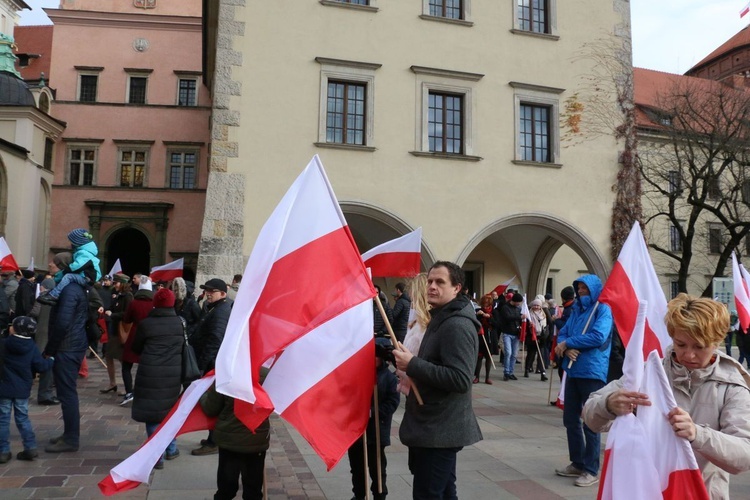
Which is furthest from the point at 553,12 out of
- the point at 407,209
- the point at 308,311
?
the point at 308,311

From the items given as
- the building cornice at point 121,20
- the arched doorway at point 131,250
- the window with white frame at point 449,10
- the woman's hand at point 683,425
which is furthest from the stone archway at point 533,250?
the building cornice at point 121,20

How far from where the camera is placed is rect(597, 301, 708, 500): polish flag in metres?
2.35

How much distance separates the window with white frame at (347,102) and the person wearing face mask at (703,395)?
1323cm

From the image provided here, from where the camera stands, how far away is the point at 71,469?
5.54 m

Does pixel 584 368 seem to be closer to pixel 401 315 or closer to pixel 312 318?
pixel 312 318

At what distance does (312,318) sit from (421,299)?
1.01 meters

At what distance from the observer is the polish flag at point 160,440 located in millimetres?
3611

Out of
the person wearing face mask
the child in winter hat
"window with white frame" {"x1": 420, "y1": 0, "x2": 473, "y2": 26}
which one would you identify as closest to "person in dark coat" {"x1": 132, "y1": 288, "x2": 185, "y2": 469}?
the child in winter hat

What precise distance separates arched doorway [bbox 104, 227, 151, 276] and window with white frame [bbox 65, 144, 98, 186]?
2.92 meters

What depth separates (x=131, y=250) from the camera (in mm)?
30078

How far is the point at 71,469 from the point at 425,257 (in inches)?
441

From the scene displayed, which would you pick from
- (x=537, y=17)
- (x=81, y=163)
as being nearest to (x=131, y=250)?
(x=81, y=163)

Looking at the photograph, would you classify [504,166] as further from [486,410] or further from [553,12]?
[486,410]

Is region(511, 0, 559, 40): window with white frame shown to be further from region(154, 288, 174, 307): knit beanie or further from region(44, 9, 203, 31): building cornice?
region(44, 9, 203, 31): building cornice
